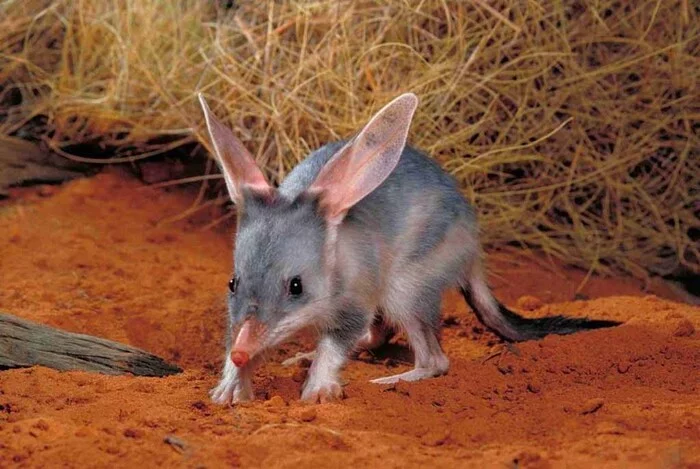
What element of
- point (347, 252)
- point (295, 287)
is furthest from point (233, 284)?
point (347, 252)

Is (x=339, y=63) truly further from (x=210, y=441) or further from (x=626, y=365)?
(x=210, y=441)

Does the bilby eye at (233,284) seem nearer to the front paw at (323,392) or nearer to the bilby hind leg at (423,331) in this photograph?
the front paw at (323,392)

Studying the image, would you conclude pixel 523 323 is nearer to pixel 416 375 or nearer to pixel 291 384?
pixel 416 375

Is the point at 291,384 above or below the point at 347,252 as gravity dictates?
below

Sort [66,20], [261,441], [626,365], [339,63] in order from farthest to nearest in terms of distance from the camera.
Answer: [66,20] < [339,63] < [626,365] < [261,441]

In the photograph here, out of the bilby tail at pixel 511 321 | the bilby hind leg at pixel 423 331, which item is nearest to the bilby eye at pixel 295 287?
the bilby hind leg at pixel 423 331

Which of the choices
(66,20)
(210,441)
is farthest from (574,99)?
(210,441)
